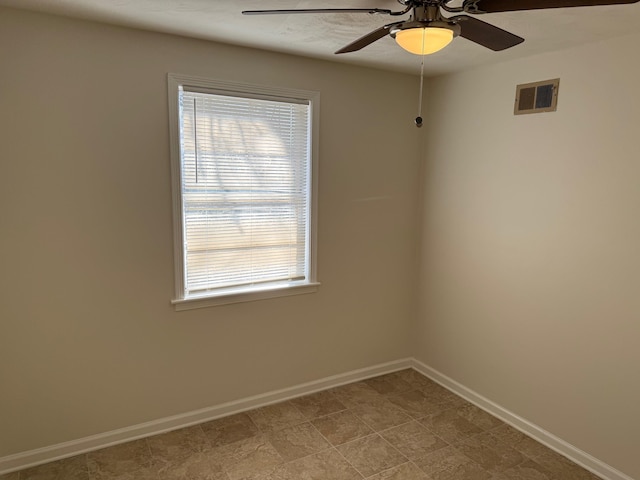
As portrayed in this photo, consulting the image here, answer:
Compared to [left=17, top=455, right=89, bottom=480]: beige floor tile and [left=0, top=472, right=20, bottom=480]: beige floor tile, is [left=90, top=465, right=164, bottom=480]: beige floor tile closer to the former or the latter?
[left=17, top=455, right=89, bottom=480]: beige floor tile

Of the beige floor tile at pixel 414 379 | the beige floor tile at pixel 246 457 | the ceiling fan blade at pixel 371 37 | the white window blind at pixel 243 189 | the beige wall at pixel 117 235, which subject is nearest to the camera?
the ceiling fan blade at pixel 371 37

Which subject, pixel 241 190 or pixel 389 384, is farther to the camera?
pixel 389 384

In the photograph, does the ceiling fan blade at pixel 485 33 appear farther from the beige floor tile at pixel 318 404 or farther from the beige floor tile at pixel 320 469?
the beige floor tile at pixel 318 404

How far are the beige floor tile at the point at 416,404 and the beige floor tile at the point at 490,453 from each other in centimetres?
38

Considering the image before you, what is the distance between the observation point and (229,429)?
9.63ft

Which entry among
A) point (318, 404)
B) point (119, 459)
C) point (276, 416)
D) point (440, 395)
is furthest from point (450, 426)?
point (119, 459)

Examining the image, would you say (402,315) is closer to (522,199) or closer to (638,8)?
(522,199)

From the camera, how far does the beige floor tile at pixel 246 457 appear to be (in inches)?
100

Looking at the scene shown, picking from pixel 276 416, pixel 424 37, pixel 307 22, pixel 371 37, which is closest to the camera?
pixel 424 37

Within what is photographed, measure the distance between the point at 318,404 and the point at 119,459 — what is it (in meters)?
1.37

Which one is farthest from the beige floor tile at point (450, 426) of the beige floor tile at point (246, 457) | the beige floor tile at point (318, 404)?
the beige floor tile at point (246, 457)

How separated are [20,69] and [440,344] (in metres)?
3.40

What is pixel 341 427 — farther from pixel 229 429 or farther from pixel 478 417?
pixel 478 417

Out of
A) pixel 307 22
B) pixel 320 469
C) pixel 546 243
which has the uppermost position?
pixel 307 22
